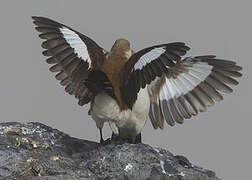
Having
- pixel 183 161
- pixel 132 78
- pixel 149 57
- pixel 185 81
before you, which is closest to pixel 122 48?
pixel 132 78

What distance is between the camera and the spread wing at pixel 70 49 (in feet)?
20.3

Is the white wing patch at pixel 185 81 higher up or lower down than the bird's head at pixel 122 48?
lower down

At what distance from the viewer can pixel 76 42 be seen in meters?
6.23

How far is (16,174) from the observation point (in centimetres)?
565

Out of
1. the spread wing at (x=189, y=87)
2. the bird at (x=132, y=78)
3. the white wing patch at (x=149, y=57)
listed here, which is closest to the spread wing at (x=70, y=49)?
the bird at (x=132, y=78)

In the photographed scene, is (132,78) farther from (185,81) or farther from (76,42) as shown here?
(185,81)

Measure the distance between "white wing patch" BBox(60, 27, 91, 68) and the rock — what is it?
0.88 metres

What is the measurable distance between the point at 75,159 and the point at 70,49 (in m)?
1.05

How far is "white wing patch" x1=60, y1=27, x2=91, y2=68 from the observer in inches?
244

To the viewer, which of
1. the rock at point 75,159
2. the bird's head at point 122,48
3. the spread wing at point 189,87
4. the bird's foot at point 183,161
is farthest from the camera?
the spread wing at point 189,87

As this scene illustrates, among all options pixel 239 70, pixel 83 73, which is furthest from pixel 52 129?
pixel 239 70

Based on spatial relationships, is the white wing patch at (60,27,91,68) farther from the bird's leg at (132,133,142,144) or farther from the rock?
the bird's leg at (132,133,142,144)

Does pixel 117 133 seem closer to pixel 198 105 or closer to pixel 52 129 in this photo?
pixel 52 129

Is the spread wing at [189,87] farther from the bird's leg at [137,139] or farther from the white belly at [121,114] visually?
the white belly at [121,114]
